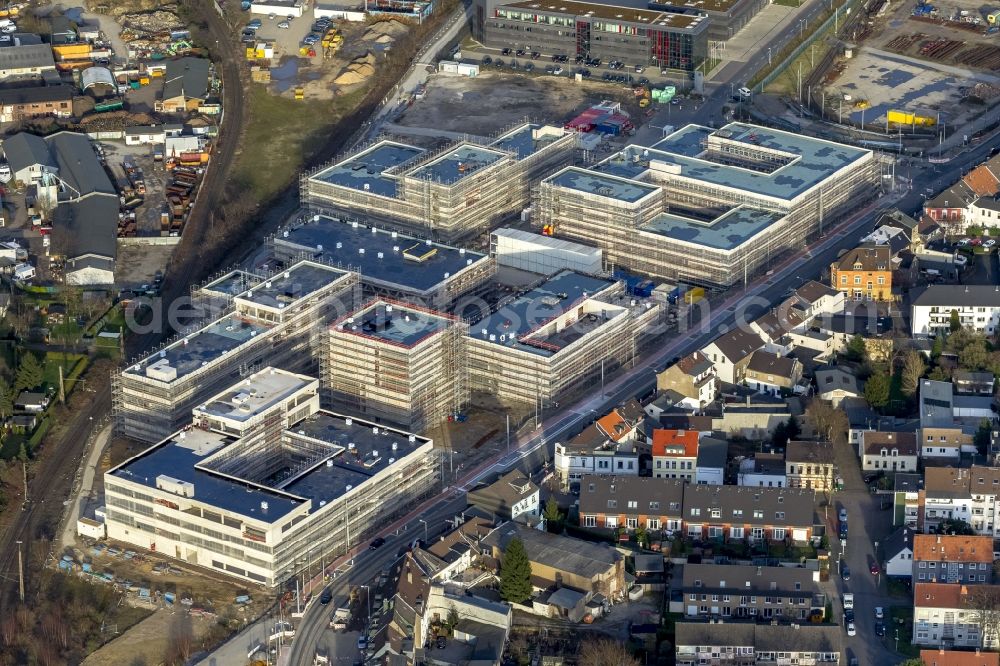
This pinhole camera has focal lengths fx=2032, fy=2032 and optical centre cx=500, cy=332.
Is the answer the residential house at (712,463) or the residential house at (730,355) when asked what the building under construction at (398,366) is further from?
the residential house at (712,463)

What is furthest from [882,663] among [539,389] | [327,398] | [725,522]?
[327,398]

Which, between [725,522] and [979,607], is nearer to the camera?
[979,607]

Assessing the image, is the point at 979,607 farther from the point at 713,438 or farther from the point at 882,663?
the point at 713,438

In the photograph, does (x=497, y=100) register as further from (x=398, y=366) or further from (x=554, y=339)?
(x=398, y=366)

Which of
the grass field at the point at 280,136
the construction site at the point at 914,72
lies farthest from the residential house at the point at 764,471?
the construction site at the point at 914,72

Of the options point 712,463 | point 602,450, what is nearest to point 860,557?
point 712,463

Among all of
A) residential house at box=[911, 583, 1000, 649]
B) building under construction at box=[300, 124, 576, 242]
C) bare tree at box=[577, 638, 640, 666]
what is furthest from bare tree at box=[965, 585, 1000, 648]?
building under construction at box=[300, 124, 576, 242]

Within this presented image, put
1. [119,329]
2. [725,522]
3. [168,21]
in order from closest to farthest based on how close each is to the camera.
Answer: [725,522] < [119,329] < [168,21]
